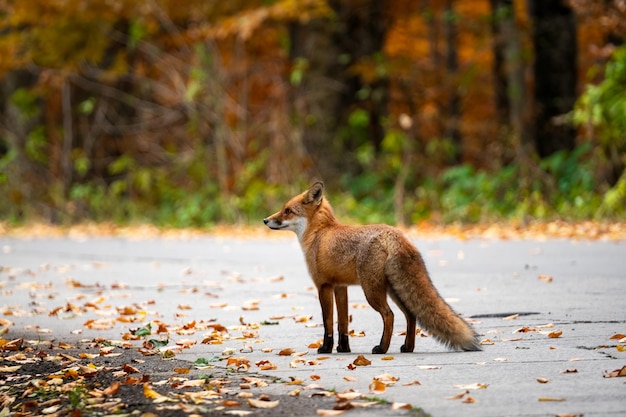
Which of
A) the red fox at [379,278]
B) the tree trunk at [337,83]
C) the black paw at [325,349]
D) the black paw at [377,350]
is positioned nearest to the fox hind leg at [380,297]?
the red fox at [379,278]

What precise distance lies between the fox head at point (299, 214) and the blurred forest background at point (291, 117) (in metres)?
12.2

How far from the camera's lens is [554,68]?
81.9 ft

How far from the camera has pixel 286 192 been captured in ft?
80.2

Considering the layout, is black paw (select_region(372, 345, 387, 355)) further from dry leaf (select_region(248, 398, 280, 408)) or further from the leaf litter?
dry leaf (select_region(248, 398, 280, 408))

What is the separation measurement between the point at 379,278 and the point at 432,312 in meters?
0.45

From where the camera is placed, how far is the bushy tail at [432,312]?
695cm

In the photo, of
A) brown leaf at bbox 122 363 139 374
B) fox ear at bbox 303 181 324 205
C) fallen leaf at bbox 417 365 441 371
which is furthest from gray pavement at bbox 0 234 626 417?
fox ear at bbox 303 181 324 205

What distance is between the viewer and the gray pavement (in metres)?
6.00

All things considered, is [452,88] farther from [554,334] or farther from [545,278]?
[554,334]

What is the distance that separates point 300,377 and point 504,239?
1182cm

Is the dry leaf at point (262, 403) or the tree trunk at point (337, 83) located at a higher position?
the tree trunk at point (337, 83)

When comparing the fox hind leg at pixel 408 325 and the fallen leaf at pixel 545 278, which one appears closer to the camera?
the fox hind leg at pixel 408 325

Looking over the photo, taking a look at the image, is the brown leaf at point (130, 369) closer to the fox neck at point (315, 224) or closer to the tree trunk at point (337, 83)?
the fox neck at point (315, 224)

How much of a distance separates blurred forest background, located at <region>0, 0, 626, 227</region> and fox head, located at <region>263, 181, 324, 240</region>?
40.0 ft
